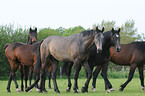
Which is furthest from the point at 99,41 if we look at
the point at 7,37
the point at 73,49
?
the point at 7,37

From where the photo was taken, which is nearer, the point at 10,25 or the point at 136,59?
the point at 136,59

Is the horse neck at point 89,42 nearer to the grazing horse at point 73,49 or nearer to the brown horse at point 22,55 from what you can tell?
the grazing horse at point 73,49

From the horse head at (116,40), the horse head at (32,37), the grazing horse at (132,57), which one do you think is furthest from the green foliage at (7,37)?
the horse head at (116,40)

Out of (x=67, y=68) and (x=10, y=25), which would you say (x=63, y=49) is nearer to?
(x=67, y=68)

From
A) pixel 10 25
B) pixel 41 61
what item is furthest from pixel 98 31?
pixel 10 25

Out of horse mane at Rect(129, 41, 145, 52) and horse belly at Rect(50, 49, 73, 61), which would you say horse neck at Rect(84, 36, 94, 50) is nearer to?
horse belly at Rect(50, 49, 73, 61)

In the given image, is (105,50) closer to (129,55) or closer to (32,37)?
(129,55)

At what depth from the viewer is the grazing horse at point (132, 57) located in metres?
11.9

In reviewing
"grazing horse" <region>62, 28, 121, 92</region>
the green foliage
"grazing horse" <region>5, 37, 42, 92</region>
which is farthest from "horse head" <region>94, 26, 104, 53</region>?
the green foliage

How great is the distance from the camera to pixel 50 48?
10.9 meters

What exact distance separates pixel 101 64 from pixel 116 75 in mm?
18122

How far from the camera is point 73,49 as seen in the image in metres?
10.1

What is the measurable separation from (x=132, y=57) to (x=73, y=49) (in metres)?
3.67

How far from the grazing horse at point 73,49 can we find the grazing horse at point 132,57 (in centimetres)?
274
